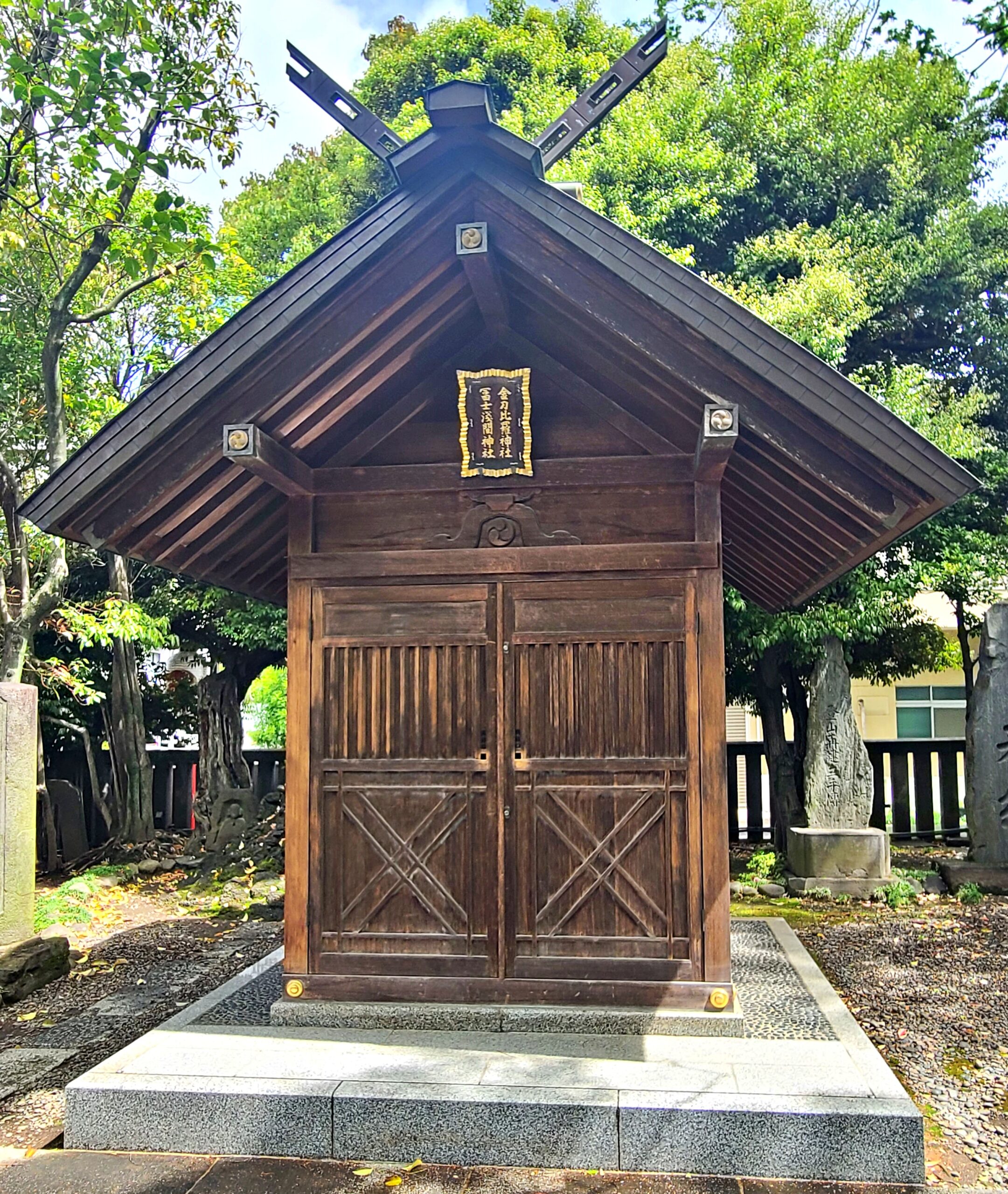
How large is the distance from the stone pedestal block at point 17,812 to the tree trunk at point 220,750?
5963mm

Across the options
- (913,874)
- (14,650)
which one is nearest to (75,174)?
(14,650)

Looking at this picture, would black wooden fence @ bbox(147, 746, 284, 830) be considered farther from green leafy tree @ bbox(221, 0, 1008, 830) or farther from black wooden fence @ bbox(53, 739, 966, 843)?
green leafy tree @ bbox(221, 0, 1008, 830)

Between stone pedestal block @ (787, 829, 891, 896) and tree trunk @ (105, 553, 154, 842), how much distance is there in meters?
9.05

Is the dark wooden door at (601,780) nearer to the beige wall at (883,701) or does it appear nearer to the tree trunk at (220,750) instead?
the tree trunk at (220,750)

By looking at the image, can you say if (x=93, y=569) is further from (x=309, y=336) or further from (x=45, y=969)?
(x=309, y=336)

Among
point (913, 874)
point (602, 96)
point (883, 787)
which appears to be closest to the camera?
point (602, 96)

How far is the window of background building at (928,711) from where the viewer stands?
25625 millimetres

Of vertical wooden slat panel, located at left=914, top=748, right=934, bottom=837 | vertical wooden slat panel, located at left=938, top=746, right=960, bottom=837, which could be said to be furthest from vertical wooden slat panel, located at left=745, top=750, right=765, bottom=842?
vertical wooden slat panel, located at left=938, top=746, right=960, bottom=837

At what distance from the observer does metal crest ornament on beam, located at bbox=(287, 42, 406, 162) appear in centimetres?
504

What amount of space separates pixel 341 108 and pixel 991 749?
9697 millimetres

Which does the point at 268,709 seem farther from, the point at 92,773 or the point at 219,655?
the point at 219,655

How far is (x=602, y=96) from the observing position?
513cm

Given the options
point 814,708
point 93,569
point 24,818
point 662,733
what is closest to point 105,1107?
point 662,733

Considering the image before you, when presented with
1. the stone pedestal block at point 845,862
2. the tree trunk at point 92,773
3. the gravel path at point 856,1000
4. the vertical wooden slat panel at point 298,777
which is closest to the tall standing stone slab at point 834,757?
the stone pedestal block at point 845,862
